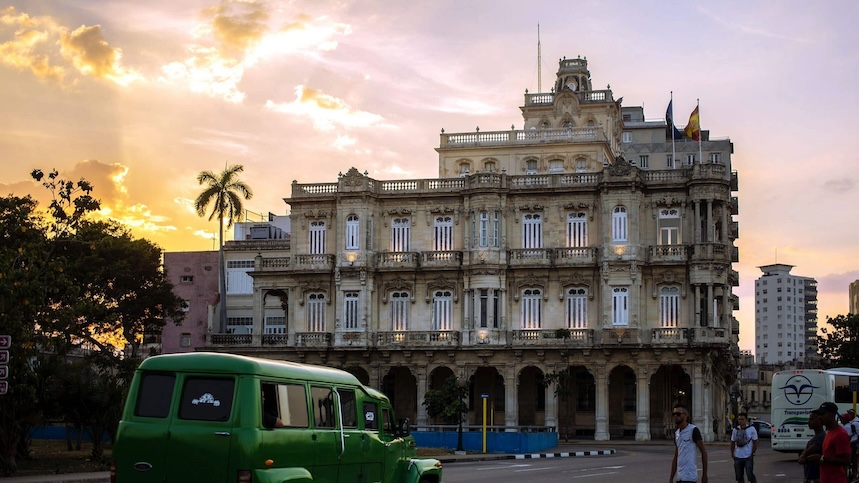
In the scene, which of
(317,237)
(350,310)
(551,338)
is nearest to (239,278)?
(317,237)

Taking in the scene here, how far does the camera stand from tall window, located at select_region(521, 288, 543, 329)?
6550cm

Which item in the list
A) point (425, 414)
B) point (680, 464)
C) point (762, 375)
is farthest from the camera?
point (762, 375)

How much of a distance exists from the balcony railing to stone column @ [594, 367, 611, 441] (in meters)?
8.40

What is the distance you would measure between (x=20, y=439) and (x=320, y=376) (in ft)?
64.4

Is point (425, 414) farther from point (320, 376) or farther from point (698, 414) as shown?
point (320, 376)

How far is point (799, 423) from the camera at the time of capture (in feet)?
135

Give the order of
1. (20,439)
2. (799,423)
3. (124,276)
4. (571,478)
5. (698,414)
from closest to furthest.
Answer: (571,478) < (20,439) < (799,423) < (698,414) < (124,276)

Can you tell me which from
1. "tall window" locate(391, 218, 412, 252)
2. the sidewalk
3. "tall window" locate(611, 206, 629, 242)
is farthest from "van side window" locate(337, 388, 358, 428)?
"tall window" locate(391, 218, 412, 252)

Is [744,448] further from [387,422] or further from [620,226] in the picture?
[620,226]

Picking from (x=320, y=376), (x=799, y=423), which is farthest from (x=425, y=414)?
(x=320, y=376)

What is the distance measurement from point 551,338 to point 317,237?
15.8 meters

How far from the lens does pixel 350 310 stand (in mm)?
67500

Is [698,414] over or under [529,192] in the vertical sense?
under

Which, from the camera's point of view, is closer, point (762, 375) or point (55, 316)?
point (55, 316)
